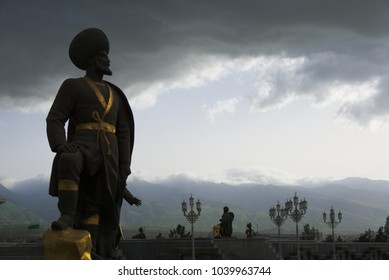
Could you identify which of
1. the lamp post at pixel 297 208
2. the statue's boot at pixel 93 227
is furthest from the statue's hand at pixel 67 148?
the lamp post at pixel 297 208

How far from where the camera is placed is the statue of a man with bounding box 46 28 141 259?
27.6ft

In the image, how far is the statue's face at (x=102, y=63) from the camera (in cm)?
927

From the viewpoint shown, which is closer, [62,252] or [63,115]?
[62,252]

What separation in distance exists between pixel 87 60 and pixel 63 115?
3.11 feet

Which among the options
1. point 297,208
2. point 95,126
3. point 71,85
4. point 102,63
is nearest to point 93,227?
point 95,126

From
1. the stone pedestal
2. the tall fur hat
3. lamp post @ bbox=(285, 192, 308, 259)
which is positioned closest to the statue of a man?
the tall fur hat

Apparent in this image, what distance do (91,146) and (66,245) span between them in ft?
4.69

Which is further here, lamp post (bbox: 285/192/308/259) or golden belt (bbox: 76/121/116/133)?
lamp post (bbox: 285/192/308/259)

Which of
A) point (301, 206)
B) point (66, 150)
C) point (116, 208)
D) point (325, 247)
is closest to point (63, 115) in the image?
point (66, 150)

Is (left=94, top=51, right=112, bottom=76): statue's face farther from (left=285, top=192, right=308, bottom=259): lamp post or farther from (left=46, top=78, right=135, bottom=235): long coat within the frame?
(left=285, top=192, right=308, bottom=259): lamp post

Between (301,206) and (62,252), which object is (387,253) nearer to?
(301,206)

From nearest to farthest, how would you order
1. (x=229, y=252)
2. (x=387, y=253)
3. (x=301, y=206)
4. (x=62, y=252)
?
1. (x=62, y=252)
2. (x=229, y=252)
3. (x=301, y=206)
4. (x=387, y=253)

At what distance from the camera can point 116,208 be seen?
9086 millimetres

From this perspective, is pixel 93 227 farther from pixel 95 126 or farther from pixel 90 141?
pixel 95 126
